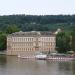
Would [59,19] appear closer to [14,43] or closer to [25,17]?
[25,17]

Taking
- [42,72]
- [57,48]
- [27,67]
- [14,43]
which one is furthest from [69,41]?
[42,72]

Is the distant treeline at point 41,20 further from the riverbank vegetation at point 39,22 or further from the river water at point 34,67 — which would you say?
the river water at point 34,67

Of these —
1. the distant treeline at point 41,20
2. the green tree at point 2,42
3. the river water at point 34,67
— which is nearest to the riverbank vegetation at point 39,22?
the distant treeline at point 41,20

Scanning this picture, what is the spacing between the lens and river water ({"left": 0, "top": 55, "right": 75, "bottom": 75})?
44406 mm

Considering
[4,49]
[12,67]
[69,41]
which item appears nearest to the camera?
[12,67]

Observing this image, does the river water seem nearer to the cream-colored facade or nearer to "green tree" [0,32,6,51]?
the cream-colored facade

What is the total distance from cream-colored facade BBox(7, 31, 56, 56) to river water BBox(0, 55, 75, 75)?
417 inches

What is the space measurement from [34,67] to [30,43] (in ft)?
61.4

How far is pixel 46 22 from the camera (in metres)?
109

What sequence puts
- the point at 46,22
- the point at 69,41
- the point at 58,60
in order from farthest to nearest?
the point at 46,22, the point at 69,41, the point at 58,60

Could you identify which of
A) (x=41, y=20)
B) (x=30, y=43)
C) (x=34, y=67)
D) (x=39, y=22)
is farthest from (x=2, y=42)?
(x=41, y=20)

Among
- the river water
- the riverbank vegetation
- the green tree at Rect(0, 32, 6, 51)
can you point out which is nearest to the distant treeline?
the riverbank vegetation

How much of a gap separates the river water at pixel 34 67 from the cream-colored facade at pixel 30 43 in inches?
417

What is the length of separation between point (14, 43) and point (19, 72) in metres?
23.6
